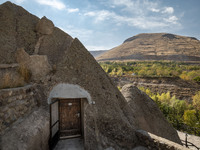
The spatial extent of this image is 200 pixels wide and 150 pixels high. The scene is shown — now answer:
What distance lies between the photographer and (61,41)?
6605mm

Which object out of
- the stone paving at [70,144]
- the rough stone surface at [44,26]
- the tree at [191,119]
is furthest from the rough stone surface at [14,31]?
the tree at [191,119]

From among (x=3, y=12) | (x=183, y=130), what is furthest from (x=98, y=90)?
(x=183, y=130)

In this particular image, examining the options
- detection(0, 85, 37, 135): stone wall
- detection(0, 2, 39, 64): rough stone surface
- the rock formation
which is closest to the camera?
detection(0, 85, 37, 135): stone wall

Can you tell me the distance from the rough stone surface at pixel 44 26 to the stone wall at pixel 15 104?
3593 mm

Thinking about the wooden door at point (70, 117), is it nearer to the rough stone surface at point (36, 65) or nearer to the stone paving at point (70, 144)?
the stone paving at point (70, 144)

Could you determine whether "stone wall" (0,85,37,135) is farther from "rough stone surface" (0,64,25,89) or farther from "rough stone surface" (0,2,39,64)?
"rough stone surface" (0,2,39,64)

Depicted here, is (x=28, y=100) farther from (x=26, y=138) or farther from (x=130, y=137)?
(x=130, y=137)

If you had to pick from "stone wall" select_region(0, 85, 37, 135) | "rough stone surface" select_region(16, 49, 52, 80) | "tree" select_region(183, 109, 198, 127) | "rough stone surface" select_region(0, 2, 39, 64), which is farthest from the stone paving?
"tree" select_region(183, 109, 198, 127)

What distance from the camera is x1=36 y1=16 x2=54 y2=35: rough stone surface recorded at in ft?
20.4

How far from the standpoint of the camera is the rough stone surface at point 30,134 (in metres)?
2.77

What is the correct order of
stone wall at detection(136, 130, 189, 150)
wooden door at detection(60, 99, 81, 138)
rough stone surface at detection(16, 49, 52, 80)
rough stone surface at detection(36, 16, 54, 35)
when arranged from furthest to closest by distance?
rough stone surface at detection(36, 16, 54, 35) → wooden door at detection(60, 99, 81, 138) → rough stone surface at detection(16, 49, 52, 80) → stone wall at detection(136, 130, 189, 150)

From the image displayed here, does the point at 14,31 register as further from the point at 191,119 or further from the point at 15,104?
the point at 191,119

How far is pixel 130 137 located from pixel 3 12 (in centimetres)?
813

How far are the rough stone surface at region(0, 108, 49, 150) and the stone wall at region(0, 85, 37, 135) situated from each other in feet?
0.58
